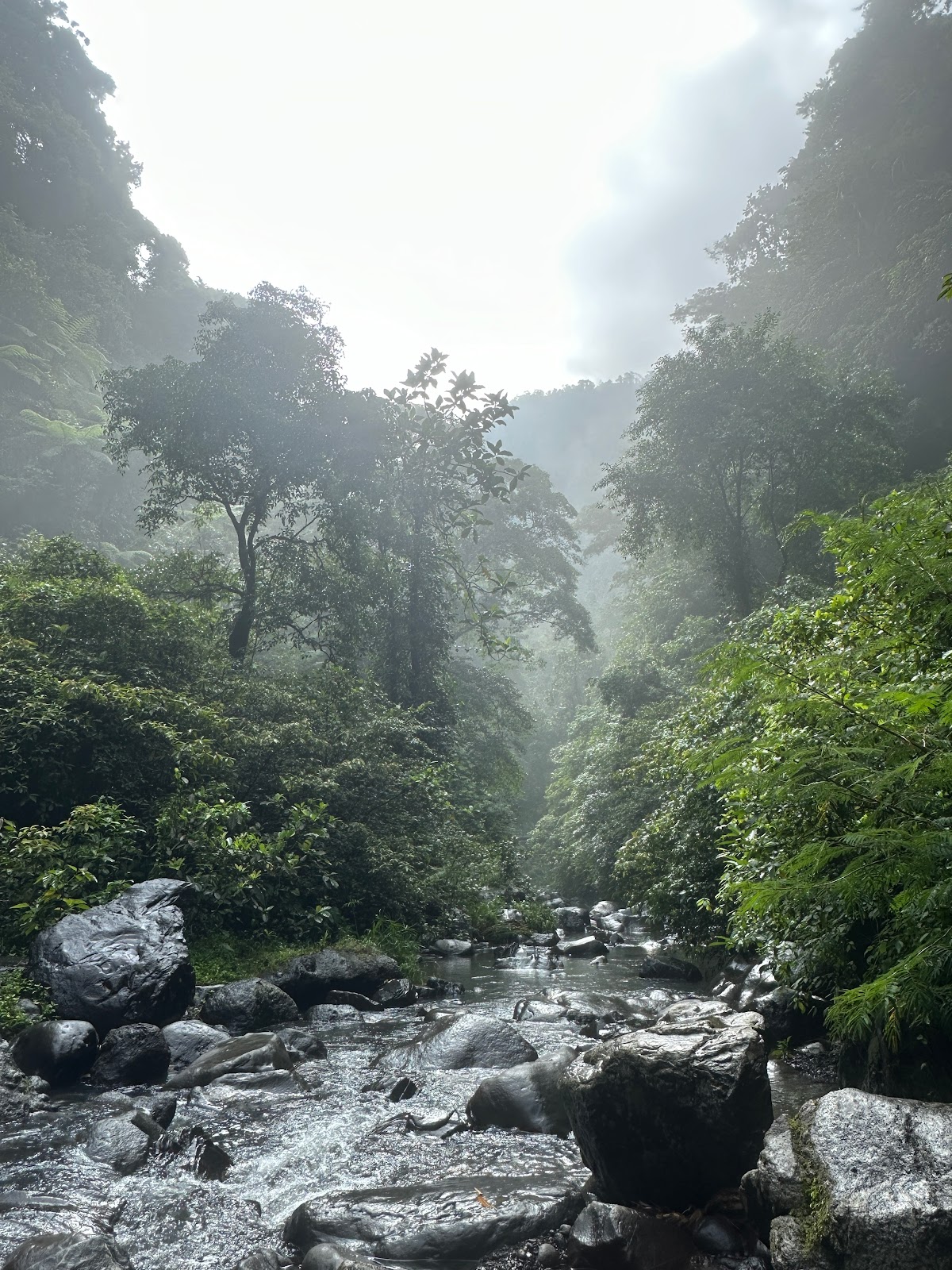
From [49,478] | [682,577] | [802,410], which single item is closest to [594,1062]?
[802,410]

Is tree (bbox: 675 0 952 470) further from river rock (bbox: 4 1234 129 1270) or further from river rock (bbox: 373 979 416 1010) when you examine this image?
river rock (bbox: 4 1234 129 1270)

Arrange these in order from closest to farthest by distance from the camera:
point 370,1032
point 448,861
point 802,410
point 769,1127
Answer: point 769,1127, point 370,1032, point 448,861, point 802,410

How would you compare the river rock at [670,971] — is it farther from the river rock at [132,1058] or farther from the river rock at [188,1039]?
the river rock at [132,1058]

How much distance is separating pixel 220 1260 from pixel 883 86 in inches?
1547

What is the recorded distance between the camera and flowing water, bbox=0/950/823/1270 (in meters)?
3.92

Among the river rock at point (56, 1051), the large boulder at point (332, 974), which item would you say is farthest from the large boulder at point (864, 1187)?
the large boulder at point (332, 974)

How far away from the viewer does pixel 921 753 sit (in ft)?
11.8

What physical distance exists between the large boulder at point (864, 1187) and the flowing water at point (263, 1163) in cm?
155

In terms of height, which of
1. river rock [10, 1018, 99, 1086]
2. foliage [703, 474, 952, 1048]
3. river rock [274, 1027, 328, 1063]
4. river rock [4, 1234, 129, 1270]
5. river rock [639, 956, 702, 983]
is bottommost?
river rock [639, 956, 702, 983]

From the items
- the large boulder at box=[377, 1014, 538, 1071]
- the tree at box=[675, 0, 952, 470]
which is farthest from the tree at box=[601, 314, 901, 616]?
the large boulder at box=[377, 1014, 538, 1071]

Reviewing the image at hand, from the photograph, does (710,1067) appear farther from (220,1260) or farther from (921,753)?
(220,1260)

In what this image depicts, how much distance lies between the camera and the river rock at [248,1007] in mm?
7578

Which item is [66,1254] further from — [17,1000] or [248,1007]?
[248,1007]

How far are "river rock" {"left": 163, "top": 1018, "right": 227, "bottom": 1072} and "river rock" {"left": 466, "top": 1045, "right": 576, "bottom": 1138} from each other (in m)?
2.65
